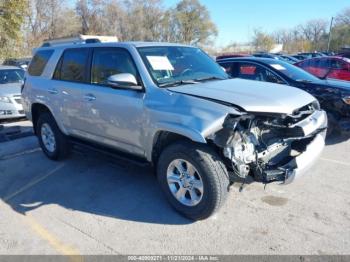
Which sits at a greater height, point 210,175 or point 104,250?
point 210,175

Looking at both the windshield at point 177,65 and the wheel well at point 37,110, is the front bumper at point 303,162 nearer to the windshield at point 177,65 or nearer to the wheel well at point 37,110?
the windshield at point 177,65

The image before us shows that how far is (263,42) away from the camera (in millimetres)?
65062

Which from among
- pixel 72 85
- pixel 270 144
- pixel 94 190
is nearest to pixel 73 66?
pixel 72 85

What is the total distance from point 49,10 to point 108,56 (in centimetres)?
4810

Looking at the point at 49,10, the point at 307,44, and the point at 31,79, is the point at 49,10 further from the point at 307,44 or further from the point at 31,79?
the point at 307,44

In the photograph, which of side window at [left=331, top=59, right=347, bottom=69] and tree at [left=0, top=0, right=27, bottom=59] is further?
tree at [left=0, top=0, right=27, bottom=59]

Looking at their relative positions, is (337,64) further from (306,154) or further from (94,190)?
(94,190)

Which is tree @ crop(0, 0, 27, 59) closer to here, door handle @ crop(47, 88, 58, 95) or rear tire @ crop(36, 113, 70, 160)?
rear tire @ crop(36, 113, 70, 160)

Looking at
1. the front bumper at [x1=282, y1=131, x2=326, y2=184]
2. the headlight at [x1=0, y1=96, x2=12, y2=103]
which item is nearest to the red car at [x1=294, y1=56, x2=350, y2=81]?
the front bumper at [x1=282, y1=131, x2=326, y2=184]

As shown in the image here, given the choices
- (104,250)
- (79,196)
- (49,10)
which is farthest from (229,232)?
(49,10)

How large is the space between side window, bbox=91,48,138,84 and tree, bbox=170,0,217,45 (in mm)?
61126

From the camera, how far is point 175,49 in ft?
15.5

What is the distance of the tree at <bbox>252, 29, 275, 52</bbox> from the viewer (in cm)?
6456

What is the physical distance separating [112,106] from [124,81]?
0.58 meters
